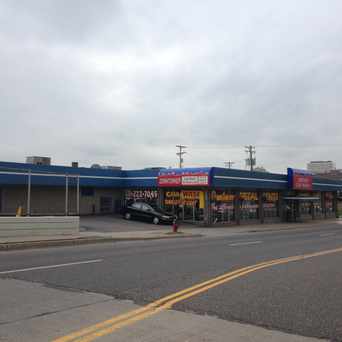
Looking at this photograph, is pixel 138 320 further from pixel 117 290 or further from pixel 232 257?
pixel 232 257

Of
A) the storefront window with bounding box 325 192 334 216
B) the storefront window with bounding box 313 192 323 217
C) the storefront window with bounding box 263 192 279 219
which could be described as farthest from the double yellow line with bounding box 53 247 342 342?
the storefront window with bounding box 325 192 334 216

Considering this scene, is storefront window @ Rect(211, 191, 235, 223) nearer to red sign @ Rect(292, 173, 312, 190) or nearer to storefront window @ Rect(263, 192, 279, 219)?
storefront window @ Rect(263, 192, 279, 219)

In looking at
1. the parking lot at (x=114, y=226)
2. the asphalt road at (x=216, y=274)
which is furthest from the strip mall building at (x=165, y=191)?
the asphalt road at (x=216, y=274)

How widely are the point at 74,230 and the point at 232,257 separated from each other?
32.2ft

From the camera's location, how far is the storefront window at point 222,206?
1382 inches

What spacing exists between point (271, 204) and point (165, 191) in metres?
11.7

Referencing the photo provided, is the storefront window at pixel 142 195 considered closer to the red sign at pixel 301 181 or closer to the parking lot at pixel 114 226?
the parking lot at pixel 114 226

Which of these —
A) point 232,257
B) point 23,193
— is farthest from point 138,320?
point 23,193

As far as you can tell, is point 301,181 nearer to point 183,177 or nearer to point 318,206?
point 318,206

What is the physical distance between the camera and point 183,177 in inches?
1359

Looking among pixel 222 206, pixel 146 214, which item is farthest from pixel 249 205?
pixel 146 214

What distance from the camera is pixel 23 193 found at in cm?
3294

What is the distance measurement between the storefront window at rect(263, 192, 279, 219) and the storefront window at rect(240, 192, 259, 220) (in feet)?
5.05

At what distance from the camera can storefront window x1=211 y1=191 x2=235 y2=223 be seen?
3509 centimetres
